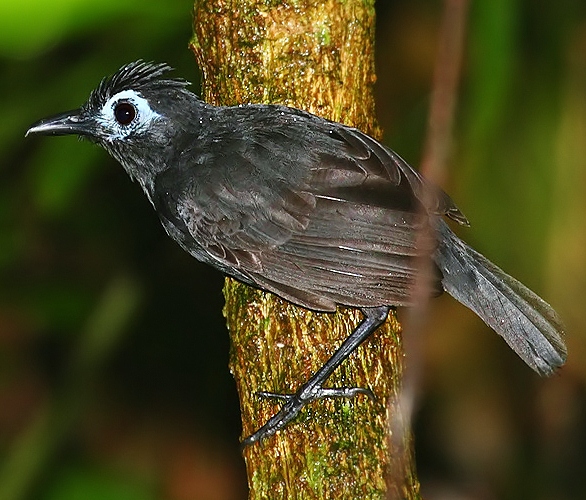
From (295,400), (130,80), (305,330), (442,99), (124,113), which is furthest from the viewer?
(124,113)

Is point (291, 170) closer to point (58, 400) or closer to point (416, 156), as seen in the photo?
point (416, 156)

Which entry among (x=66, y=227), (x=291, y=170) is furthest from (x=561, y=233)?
(x=66, y=227)

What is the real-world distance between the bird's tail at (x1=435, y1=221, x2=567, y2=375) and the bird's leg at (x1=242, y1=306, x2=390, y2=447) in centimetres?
49

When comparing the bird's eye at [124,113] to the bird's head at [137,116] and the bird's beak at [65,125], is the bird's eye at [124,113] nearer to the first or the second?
the bird's head at [137,116]

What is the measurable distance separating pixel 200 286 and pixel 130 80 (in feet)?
8.95

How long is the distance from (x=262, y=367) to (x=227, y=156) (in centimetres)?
101

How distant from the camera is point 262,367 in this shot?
4012 mm

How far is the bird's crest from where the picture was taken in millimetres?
4594

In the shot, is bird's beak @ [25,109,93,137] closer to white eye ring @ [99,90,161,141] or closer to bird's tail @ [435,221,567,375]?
white eye ring @ [99,90,161,141]

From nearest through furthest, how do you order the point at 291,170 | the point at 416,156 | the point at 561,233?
1. the point at 291,170
2. the point at 416,156
3. the point at 561,233

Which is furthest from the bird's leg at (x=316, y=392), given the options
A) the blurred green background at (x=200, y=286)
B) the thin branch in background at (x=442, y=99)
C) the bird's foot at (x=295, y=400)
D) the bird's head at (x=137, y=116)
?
the thin branch in background at (x=442, y=99)

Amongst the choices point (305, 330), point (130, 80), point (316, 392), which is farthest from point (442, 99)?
point (130, 80)

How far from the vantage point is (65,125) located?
463cm

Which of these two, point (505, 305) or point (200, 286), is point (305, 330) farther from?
point (200, 286)
